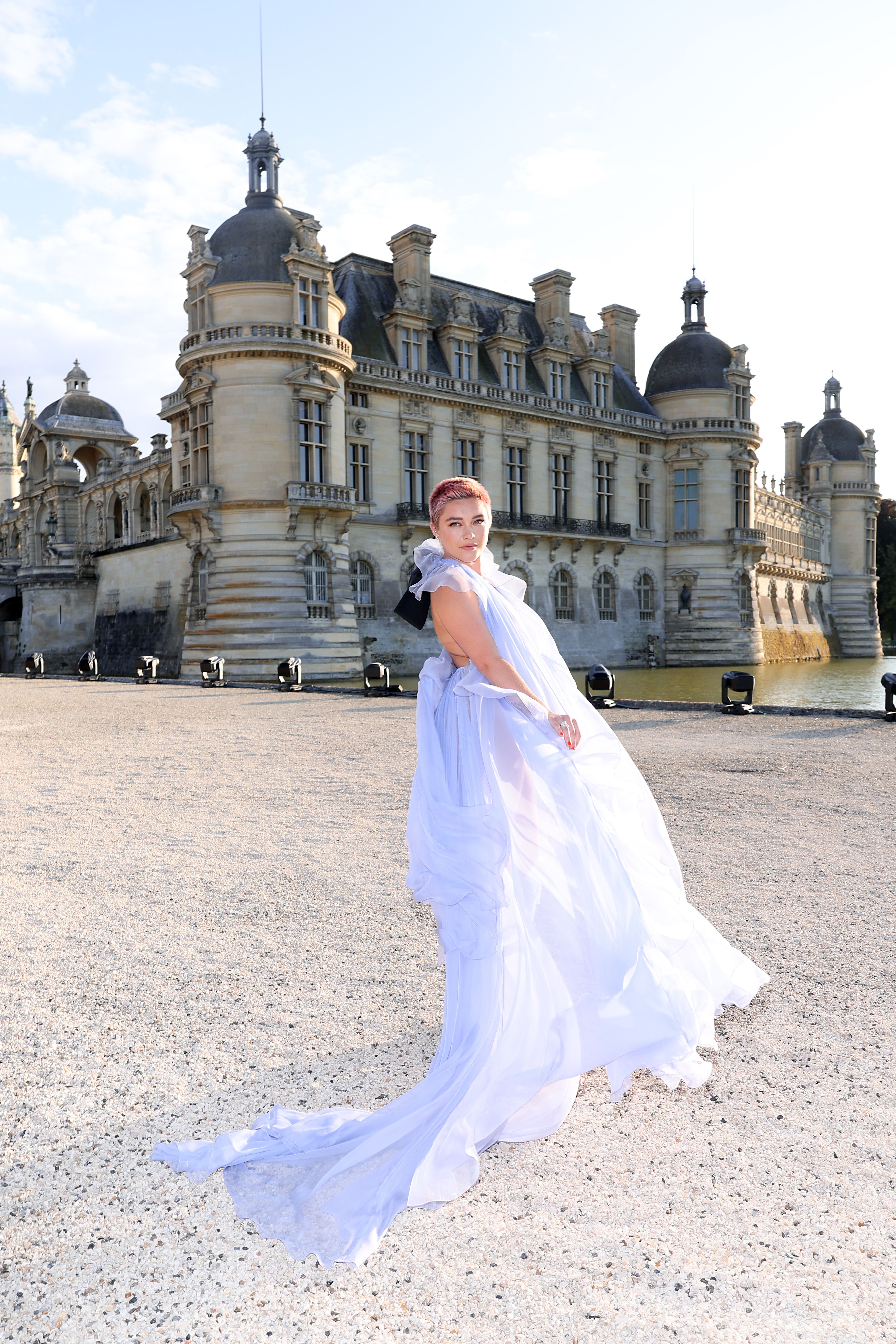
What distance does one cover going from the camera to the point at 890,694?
1412cm

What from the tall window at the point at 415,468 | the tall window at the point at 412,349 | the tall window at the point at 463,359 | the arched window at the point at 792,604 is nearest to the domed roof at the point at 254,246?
the tall window at the point at 412,349

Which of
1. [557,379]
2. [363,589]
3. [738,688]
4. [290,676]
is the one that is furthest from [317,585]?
[738,688]

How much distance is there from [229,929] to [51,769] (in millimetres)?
5870

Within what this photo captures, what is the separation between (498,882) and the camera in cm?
293

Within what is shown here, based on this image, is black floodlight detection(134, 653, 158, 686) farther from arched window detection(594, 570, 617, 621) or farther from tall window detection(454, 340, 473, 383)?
arched window detection(594, 570, 617, 621)

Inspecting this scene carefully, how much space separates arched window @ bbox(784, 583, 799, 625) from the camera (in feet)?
174

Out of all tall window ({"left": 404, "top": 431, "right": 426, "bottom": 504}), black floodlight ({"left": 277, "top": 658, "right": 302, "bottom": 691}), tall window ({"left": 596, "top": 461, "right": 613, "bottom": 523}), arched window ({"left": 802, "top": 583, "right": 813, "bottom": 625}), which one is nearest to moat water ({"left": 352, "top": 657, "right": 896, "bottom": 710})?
black floodlight ({"left": 277, "top": 658, "right": 302, "bottom": 691})

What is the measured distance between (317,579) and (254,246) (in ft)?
33.5

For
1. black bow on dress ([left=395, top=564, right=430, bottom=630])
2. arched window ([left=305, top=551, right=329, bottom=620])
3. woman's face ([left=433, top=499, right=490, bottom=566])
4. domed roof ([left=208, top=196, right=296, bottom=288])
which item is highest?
domed roof ([left=208, top=196, right=296, bottom=288])

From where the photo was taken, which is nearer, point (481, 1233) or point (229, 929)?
point (481, 1233)

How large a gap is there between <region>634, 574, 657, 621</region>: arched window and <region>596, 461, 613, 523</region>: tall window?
3.28 metres

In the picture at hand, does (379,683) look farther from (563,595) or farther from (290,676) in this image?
(563,595)

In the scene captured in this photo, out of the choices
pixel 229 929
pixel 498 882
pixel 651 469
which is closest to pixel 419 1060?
pixel 498 882

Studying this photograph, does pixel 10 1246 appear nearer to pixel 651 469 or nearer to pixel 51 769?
pixel 51 769
